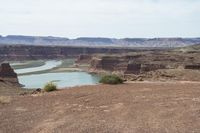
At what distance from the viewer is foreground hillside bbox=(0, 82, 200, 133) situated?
1412 centimetres

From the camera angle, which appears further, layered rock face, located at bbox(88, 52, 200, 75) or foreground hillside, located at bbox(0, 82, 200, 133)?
layered rock face, located at bbox(88, 52, 200, 75)

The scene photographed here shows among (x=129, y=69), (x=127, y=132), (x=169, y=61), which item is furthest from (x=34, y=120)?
(x=169, y=61)

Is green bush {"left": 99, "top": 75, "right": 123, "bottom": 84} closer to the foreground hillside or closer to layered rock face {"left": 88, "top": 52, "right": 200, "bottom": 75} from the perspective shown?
the foreground hillside

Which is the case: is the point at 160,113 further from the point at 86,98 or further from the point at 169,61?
the point at 169,61

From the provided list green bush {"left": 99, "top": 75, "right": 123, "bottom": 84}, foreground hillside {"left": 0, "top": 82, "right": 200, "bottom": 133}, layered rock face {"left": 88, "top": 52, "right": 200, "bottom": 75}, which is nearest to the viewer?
foreground hillside {"left": 0, "top": 82, "right": 200, "bottom": 133}

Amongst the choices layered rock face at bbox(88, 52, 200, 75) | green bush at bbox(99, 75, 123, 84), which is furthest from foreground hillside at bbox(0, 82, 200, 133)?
layered rock face at bbox(88, 52, 200, 75)

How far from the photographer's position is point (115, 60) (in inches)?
4638

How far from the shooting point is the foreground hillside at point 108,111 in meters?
14.1

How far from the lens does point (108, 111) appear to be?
16828 mm

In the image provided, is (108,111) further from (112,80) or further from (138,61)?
(138,61)

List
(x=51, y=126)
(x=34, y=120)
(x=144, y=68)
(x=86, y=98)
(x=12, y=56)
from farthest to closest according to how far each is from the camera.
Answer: (x=12, y=56)
(x=144, y=68)
(x=86, y=98)
(x=34, y=120)
(x=51, y=126)

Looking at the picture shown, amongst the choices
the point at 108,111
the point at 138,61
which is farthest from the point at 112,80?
the point at 138,61

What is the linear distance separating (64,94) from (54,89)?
2755 millimetres

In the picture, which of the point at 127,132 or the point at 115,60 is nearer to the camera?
the point at 127,132
